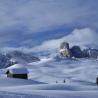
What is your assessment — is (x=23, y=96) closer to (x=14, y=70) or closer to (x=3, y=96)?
(x=3, y=96)

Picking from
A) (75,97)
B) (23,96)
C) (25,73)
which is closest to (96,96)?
(75,97)

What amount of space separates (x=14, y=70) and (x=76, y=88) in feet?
84.1

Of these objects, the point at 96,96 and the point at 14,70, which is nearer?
the point at 96,96

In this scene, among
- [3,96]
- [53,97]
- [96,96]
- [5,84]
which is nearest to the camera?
[3,96]

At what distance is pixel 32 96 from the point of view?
24281 millimetres

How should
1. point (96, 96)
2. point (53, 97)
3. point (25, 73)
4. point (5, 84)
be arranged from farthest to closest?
point (25, 73), point (5, 84), point (96, 96), point (53, 97)

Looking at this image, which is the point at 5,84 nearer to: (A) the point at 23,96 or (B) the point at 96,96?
(B) the point at 96,96

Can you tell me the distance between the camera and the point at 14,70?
204 ft

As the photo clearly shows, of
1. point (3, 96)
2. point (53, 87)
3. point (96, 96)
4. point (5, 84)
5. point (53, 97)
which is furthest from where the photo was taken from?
point (5, 84)

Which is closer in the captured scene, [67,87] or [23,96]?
[23,96]

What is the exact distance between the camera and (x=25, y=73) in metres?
62.1

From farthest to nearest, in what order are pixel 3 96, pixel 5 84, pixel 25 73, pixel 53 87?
pixel 25 73, pixel 5 84, pixel 53 87, pixel 3 96

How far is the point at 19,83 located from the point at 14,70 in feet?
55.1

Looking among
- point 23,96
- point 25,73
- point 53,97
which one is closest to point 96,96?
point 53,97
